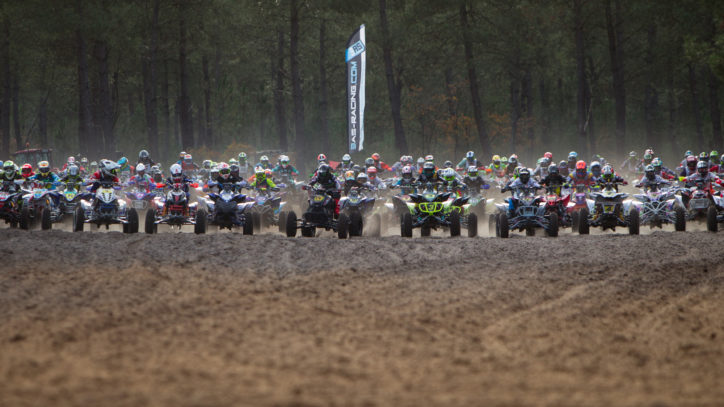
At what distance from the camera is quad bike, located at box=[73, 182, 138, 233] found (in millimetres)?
21531

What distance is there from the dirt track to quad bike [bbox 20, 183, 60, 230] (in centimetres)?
597

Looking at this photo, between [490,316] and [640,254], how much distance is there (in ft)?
23.2

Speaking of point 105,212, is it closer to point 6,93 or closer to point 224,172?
point 224,172

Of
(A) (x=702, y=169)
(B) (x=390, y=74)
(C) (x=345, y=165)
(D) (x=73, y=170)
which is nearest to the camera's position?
(A) (x=702, y=169)

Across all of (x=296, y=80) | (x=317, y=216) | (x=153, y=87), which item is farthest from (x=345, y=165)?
(x=153, y=87)

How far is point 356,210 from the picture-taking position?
21219 mm

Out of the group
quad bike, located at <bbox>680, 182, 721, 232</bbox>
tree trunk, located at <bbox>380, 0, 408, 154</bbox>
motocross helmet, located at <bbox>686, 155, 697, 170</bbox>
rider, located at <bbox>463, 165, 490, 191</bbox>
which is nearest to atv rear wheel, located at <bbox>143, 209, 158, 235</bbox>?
rider, located at <bbox>463, 165, 490, 191</bbox>

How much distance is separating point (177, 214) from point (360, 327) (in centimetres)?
1348

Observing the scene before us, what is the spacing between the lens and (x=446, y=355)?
8.34 m

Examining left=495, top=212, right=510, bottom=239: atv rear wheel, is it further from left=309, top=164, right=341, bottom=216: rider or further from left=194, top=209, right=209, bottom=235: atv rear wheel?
left=194, top=209, right=209, bottom=235: atv rear wheel

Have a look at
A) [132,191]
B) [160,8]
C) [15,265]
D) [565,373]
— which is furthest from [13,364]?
[160,8]

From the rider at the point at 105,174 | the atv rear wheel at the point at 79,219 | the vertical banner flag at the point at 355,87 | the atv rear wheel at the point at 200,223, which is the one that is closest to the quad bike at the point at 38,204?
the atv rear wheel at the point at 79,219

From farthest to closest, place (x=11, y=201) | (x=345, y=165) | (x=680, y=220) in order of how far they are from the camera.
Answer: (x=345, y=165), (x=11, y=201), (x=680, y=220)

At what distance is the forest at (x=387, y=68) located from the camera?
44375mm
